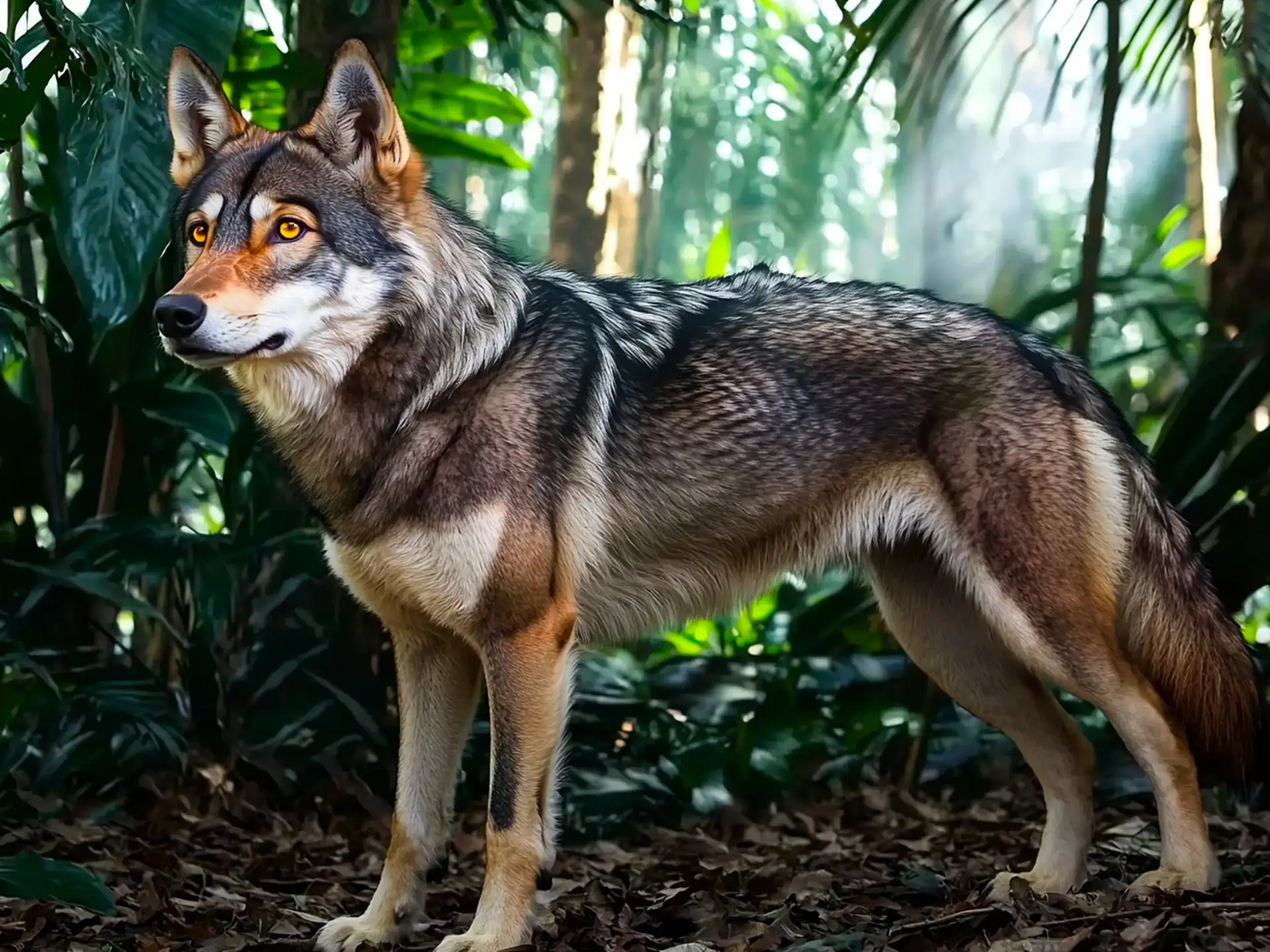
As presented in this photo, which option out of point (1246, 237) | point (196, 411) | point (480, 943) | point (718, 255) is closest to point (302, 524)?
point (196, 411)

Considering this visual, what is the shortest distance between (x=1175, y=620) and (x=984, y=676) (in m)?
0.55

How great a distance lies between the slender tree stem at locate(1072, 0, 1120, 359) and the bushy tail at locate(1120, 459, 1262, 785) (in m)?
1.23

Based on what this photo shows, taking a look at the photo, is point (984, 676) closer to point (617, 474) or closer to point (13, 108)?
point (617, 474)

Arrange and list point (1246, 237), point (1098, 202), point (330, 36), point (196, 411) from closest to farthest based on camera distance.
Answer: point (196, 411) < point (330, 36) < point (1246, 237) < point (1098, 202)

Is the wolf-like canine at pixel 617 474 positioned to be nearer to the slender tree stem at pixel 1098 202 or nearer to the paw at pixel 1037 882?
the paw at pixel 1037 882

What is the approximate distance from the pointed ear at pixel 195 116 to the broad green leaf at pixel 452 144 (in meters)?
1.60

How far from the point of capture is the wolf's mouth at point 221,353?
273 cm

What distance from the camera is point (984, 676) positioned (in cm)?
369

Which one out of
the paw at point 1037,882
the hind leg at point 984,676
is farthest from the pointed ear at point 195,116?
the paw at point 1037,882

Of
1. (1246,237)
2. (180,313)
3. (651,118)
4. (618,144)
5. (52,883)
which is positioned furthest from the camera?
(651,118)

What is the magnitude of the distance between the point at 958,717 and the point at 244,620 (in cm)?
264

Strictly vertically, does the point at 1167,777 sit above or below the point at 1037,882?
above

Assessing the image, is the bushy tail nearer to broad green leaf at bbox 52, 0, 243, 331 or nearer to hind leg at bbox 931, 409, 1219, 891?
hind leg at bbox 931, 409, 1219, 891

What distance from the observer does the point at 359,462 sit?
308cm
